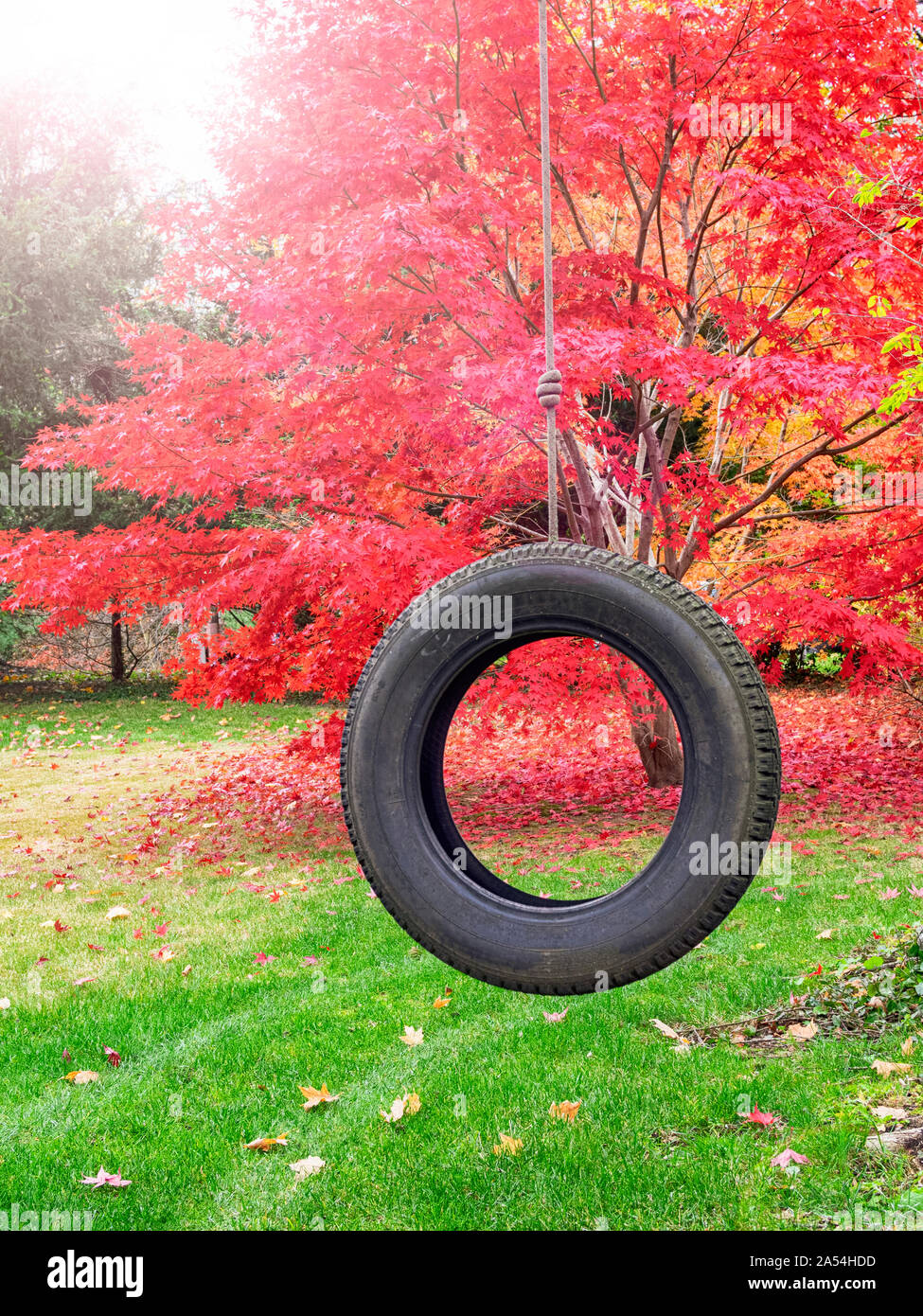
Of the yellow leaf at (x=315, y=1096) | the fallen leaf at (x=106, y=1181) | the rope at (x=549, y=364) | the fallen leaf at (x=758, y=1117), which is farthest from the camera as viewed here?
the yellow leaf at (x=315, y=1096)

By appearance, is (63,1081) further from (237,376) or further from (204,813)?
(204,813)

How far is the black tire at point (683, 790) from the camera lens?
168 cm

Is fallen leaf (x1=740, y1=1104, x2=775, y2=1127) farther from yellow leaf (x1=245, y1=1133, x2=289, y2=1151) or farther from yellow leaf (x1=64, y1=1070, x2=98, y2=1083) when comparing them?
yellow leaf (x1=64, y1=1070, x2=98, y2=1083)

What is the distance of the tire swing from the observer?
5.50 feet

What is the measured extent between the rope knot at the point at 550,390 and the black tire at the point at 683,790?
1.14 ft

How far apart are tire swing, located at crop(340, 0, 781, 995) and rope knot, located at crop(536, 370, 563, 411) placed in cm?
15

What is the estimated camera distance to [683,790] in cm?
168

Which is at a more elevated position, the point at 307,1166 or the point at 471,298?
the point at 471,298

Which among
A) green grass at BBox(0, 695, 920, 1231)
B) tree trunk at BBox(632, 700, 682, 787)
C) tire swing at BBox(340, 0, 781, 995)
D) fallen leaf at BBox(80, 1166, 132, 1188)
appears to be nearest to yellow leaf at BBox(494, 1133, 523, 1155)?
green grass at BBox(0, 695, 920, 1231)

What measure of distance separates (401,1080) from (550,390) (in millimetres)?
2244

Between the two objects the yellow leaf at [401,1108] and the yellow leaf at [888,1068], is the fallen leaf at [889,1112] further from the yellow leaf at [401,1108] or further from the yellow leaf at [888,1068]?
the yellow leaf at [401,1108]

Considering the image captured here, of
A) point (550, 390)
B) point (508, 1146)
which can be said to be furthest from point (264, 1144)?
point (550, 390)

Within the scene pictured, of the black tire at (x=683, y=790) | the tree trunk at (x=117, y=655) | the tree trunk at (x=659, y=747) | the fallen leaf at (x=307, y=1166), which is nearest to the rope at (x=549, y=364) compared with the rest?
the black tire at (x=683, y=790)

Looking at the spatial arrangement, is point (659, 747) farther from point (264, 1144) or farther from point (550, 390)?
point (550, 390)
